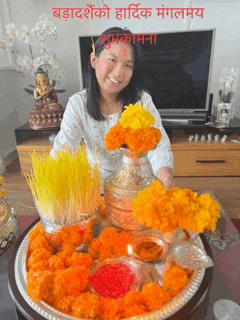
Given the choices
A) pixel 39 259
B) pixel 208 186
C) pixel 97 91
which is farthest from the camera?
pixel 208 186

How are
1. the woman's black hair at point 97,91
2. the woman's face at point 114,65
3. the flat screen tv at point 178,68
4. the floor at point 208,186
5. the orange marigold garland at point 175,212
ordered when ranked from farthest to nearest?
the flat screen tv at point 178,68, the floor at point 208,186, the woman's black hair at point 97,91, the woman's face at point 114,65, the orange marigold garland at point 175,212

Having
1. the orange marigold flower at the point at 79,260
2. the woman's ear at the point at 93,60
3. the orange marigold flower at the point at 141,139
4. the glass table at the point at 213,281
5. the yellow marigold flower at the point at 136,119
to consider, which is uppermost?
the woman's ear at the point at 93,60

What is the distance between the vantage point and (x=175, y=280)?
44cm

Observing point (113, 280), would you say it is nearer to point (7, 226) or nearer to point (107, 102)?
point (7, 226)

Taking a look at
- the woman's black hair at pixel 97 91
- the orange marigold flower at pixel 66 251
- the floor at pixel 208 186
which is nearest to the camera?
the orange marigold flower at pixel 66 251

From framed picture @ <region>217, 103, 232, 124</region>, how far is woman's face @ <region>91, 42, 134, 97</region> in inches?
50.1

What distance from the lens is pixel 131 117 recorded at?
50 cm

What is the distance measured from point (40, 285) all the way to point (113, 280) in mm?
149

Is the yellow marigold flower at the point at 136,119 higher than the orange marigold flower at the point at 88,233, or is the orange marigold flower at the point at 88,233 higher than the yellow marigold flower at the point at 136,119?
the yellow marigold flower at the point at 136,119

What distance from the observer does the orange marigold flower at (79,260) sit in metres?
0.48

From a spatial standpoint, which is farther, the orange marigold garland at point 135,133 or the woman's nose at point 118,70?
the woman's nose at point 118,70

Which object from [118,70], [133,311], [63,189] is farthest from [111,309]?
[118,70]

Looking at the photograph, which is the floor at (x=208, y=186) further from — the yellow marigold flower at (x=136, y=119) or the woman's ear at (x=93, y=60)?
the yellow marigold flower at (x=136, y=119)

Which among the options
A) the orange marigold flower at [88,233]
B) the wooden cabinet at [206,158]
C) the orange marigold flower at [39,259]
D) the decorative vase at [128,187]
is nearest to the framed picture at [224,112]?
the wooden cabinet at [206,158]
